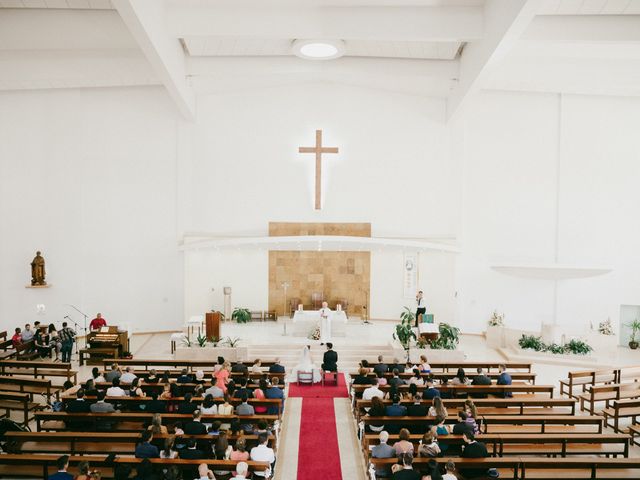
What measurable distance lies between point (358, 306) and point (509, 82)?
876 cm

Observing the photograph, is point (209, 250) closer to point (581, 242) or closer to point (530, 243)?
point (530, 243)

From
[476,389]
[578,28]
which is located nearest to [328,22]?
[578,28]

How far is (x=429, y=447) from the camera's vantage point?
22.2 ft

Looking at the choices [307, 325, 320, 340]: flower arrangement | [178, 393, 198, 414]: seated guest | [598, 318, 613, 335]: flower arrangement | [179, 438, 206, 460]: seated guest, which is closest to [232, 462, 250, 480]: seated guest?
[179, 438, 206, 460]: seated guest

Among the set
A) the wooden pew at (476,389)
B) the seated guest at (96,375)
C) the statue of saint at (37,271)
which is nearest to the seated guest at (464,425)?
the wooden pew at (476,389)

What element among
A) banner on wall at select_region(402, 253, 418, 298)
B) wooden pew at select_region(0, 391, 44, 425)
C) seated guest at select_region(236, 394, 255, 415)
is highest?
banner on wall at select_region(402, 253, 418, 298)

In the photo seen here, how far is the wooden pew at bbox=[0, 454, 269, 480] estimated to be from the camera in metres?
6.41

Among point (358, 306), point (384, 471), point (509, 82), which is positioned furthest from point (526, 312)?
point (384, 471)

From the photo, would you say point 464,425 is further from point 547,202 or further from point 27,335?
point 547,202

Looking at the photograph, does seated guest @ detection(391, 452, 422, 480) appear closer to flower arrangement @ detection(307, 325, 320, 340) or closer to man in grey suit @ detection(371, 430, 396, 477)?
man in grey suit @ detection(371, 430, 396, 477)

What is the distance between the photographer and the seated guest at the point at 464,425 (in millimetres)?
7355

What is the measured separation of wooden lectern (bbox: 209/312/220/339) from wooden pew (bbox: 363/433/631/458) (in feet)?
24.9

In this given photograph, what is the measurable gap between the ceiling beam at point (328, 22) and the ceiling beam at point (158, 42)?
0.55m

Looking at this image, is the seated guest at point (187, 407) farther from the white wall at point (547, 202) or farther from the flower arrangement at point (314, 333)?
the white wall at point (547, 202)
